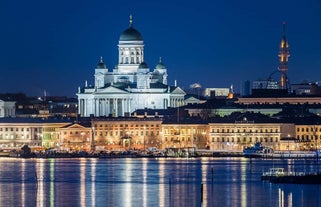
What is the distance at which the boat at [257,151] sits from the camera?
89250 millimetres

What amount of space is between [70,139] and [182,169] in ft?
82.5

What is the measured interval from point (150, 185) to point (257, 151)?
26.3m

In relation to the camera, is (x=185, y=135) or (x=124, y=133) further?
(x=124, y=133)

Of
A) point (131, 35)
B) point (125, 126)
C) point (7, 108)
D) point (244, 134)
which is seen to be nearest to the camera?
point (244, 134)

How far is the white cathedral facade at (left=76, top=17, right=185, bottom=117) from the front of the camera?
364 ft

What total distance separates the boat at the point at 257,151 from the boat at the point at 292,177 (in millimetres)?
22438

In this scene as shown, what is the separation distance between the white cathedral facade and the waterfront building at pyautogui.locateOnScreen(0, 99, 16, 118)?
6.22 metres

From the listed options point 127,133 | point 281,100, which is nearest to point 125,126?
point 127,133

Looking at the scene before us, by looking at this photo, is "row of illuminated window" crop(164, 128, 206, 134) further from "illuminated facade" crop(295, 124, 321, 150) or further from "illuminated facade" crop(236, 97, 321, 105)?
"illuminated facade" crop(236, 97, 321, 105)

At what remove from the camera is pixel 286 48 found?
128m

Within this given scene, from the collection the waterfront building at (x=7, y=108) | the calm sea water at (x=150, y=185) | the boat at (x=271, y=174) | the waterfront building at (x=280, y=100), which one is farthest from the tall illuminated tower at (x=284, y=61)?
the boat at (x=271, y=174)

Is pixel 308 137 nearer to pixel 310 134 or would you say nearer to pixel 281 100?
pixel 310 134

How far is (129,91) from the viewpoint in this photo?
11125cm

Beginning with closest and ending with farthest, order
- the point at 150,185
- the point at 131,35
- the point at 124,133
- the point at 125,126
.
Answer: the point at 150,185
the point at 124,133
the point at 125,126
the point at 131,35
